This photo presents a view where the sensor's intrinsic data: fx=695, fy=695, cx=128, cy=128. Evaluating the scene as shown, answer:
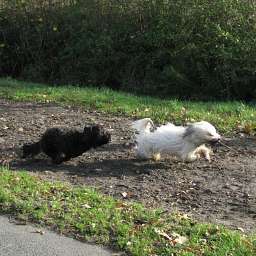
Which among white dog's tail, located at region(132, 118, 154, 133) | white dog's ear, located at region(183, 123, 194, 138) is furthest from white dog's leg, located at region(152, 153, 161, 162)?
white dog's ear, located at region(183, 123, 194, 138)

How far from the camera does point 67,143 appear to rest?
912cm

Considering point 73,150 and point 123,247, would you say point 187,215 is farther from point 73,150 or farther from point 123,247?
point 73,150

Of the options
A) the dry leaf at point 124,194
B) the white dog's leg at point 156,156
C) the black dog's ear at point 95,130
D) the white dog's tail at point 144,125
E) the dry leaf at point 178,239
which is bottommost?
the dry leaf at point 124,194

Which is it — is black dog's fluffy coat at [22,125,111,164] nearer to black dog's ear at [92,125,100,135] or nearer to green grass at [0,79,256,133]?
black dog's ear at [92,125,100,135]

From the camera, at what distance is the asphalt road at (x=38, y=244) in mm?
6297

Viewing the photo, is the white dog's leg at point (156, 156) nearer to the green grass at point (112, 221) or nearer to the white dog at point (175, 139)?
the white dog at point (175, 139)

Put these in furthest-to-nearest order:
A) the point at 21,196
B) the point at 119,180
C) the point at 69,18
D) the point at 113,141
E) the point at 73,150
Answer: the point at 69,18 → the point at 113,141 → the point at 73,150 → the point at 119,180 → the point at 21,196

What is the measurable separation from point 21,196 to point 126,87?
9.17 metres

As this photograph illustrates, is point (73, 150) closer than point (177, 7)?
Yes

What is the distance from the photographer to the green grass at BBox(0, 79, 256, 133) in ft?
38.8

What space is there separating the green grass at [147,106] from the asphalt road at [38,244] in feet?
16.8

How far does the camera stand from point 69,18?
18.0m

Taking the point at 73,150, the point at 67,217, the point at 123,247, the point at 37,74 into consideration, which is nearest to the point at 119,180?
the point at 73,150

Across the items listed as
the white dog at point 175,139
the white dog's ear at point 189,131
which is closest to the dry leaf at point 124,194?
the white dog at point 175,139
